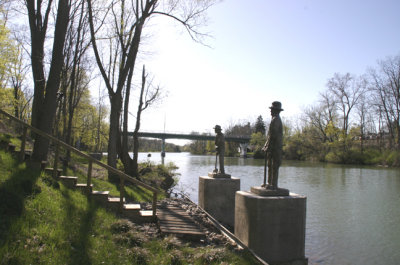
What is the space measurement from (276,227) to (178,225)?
90.0 inches

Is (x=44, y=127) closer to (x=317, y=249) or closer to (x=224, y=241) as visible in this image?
(x=224, y=241)

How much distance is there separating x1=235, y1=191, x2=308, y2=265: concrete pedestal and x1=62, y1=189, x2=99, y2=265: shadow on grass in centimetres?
349

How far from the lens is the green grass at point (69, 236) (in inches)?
195

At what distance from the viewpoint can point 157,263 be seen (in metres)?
5.51

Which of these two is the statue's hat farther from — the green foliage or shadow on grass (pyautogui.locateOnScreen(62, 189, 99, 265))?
the green foliage

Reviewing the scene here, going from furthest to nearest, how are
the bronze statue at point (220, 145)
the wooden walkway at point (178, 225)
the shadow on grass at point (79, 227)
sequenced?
the bronze statue at point (220, 145) → the wooden walkway at point (178, 225) → the shadow on grass at point (79, 227)

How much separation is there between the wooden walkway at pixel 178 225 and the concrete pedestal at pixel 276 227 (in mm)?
1194

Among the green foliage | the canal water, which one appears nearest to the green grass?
the canal water

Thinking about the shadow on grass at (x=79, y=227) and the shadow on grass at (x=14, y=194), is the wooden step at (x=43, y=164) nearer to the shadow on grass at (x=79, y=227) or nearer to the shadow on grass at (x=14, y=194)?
the shadow on grass at (x=14, y=194)

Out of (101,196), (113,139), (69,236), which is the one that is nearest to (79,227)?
(69,236)

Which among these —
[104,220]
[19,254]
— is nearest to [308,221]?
Result: [104,220]

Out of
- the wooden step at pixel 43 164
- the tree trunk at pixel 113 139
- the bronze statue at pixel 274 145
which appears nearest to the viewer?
the bronze statue at pixel 274 145

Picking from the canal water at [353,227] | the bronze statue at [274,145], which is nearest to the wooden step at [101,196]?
the bronze statue at [274,145]

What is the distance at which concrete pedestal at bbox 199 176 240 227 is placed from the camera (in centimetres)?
1188
